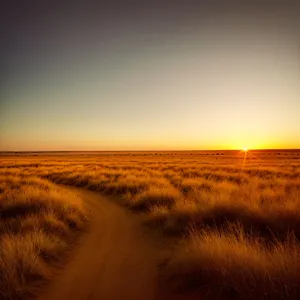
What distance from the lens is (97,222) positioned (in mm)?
11438

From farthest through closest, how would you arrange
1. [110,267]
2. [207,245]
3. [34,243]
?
[34,243], [110,267], [207,245]

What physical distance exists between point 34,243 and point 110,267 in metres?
1.97

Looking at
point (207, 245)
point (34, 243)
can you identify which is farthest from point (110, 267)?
point (207, 245)

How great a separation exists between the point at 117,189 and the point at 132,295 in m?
14.2

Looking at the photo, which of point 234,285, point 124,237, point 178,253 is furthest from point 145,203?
point 234,285

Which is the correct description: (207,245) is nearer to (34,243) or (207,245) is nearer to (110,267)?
(110,267)

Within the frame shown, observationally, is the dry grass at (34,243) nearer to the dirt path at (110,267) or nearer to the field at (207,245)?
the field at (207,245)

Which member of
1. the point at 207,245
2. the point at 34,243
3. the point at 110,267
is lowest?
the point at 110,267

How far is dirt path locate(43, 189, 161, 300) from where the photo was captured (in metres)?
5.41

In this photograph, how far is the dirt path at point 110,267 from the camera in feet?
17.7

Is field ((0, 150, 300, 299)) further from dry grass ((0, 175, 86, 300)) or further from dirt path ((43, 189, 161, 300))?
dirt path ((43, 189, 161, 300))

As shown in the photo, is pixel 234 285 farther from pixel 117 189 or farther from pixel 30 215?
pixel 117 189

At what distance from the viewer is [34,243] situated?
7262 millimetres

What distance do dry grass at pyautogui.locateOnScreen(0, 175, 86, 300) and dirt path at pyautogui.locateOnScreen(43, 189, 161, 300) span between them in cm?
40
